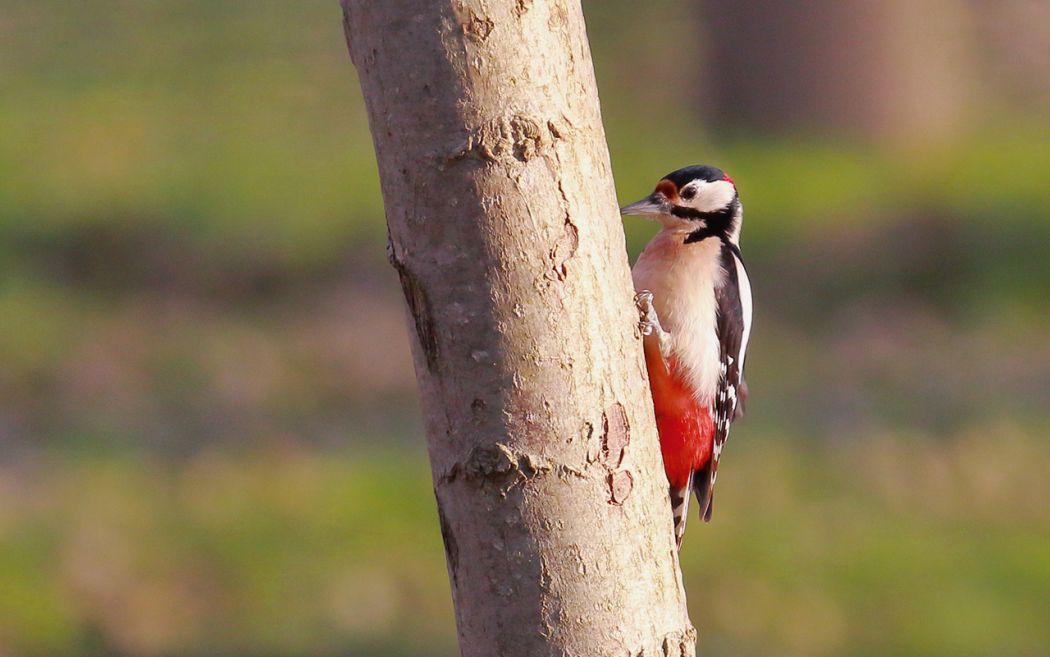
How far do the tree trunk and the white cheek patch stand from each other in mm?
1751

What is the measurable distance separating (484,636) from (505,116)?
2.39ft

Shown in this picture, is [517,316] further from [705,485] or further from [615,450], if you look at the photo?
[705,485]

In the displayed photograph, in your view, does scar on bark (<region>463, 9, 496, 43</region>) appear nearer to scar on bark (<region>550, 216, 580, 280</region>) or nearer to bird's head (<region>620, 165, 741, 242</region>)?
scar on bark (<region>550, 216, 580, 280</region>)

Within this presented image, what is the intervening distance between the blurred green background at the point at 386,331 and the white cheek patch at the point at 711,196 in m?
2.31

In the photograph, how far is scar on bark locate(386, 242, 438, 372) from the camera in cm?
199

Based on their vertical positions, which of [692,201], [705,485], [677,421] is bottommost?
[705,485]

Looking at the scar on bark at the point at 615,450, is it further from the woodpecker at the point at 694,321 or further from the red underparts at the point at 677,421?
the red underparts at the point at 677,421

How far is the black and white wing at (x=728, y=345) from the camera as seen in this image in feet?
12.2

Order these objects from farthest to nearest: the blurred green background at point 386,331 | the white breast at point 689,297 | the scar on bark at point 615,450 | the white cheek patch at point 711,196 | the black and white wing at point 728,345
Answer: the blurred green background at point 386,331 → the white cheek patch at point 711,196 → the black and white wing at point 728,345 → the white breast at point 689,297 → the scar on bark at point 615,450

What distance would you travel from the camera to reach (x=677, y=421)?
3.60 metres

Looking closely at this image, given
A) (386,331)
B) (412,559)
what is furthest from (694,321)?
(386,331)

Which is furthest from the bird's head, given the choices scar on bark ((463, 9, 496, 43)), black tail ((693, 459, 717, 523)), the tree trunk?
scar on bark ((463, 9, 496, 43))

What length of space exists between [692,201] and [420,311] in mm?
1949

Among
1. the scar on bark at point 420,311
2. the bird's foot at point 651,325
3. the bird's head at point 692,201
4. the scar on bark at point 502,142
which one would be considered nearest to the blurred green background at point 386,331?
the bird's head at point 692,201
